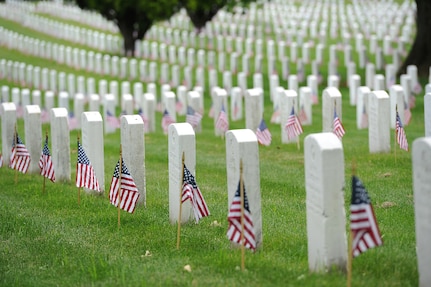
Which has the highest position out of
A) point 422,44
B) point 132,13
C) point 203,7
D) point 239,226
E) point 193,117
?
point 203,7

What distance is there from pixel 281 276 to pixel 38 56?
1266 inches

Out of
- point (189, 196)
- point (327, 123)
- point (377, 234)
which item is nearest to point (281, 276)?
point (377, 234)

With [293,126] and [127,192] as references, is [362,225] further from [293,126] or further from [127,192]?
[293,126]

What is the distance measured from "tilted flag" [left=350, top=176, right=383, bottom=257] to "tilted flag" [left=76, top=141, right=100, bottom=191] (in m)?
4.34

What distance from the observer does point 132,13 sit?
36781mm

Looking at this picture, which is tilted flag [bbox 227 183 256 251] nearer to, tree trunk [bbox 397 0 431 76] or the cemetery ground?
the cemetery ground

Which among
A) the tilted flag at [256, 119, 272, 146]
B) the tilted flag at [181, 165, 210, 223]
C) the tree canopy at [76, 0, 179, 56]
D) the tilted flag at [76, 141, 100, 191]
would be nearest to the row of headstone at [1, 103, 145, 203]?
the tilted flag at [76, 141, 100, 191]

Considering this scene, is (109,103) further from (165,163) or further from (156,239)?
(156,239)

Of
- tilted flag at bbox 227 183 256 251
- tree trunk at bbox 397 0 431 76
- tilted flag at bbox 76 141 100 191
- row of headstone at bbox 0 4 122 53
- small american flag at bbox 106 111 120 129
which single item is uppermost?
row of headstone at bbox 0 4 122 53

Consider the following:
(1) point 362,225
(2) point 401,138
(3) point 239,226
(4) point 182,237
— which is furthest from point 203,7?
(1) point 362,225

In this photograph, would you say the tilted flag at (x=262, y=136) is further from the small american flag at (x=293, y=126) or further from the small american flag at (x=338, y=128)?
the small american flag at (x=338, y=128)

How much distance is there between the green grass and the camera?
7871mm

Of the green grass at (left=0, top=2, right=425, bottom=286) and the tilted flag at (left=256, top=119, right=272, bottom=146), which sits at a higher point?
the tilted flag at (left=256, top=119, right=272, bottom=146)

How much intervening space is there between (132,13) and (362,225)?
30.4 metres
